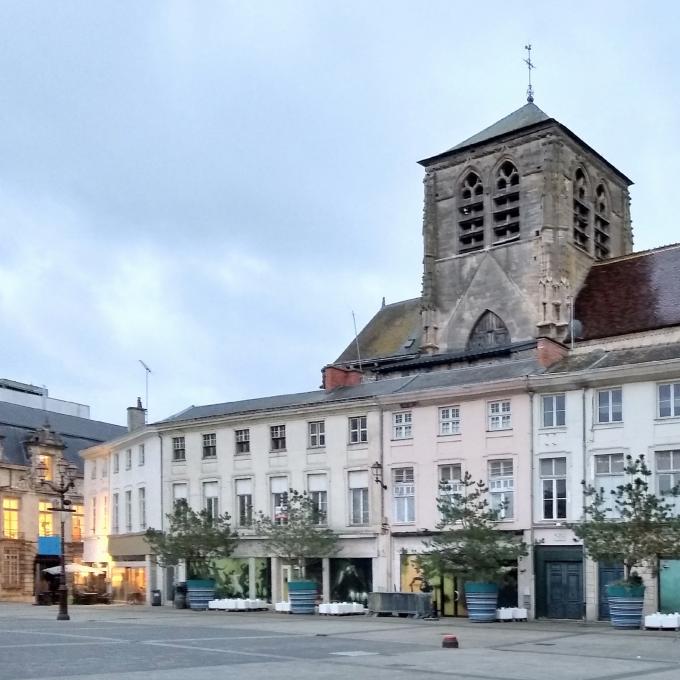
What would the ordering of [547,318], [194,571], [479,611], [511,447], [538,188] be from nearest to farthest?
[479,611] → [511,447] → [194,571] → [547,318] → [538,188]

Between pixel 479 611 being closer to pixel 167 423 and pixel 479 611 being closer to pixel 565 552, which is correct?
pixel 565 552

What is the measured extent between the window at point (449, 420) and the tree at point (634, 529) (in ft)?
24.3

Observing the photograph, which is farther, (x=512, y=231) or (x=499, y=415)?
(x=512, y=231)

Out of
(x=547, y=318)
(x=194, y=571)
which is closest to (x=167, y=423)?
(x=194, y=571)

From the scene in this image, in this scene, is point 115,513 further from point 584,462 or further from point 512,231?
point 584,462

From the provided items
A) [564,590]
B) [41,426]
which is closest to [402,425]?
[564,590]

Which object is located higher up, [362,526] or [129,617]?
[362,526]

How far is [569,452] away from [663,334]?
1286 cm

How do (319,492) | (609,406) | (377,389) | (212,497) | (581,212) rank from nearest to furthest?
(609,406) → (319,492) → (377,389) → (212,497) → (581,212)

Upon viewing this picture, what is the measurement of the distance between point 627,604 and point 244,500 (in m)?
19.4

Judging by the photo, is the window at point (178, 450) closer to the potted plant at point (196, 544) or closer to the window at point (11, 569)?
the potted plant at point (196, 544)

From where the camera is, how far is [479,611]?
3503cm

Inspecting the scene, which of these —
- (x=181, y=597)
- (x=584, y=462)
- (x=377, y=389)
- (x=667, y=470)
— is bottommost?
(x=181, y=597)

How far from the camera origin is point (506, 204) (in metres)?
59.3
